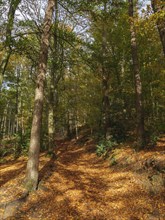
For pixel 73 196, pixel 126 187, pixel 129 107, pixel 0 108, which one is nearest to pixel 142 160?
pixel 126 187

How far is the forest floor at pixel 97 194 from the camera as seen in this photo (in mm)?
5273

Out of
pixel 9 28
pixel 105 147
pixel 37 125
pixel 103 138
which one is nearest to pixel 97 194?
pixel 37 125

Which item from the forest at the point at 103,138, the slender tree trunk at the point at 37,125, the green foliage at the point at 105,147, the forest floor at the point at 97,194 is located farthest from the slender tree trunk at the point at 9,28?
the green foliage at the point at 105,147

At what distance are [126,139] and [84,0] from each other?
839 centimetres

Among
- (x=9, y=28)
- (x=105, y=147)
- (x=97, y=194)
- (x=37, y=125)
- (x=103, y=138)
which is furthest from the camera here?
(x=103, y=138)

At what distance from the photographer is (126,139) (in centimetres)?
1249

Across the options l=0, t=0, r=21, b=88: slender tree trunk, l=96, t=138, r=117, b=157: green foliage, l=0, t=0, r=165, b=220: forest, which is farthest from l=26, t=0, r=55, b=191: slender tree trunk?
l=96, t=138, r=117, b=157: green foliage

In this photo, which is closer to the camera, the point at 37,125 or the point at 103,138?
the point at 37,125

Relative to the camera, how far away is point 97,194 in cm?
663

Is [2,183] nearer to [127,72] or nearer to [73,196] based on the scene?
[73,196]

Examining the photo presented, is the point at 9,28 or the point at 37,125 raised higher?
the point at 9,28

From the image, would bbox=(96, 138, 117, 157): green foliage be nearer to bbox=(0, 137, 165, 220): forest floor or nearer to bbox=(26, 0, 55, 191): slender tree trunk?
bbox=(0, 137, 165, 220): forest floor

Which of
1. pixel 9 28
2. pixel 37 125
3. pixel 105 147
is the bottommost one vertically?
pixel 105 147

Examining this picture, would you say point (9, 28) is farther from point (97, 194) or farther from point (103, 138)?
point (103, 138)
